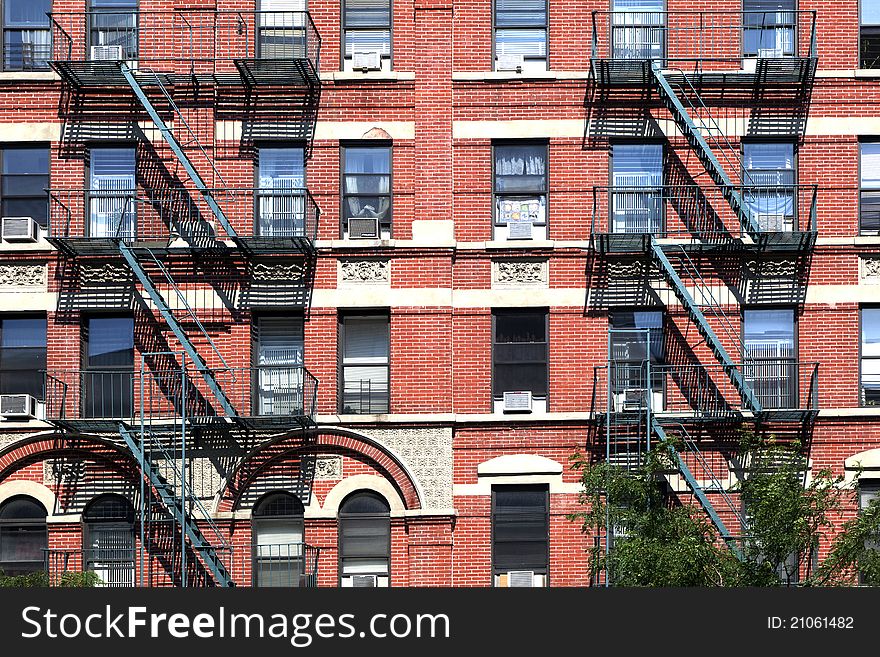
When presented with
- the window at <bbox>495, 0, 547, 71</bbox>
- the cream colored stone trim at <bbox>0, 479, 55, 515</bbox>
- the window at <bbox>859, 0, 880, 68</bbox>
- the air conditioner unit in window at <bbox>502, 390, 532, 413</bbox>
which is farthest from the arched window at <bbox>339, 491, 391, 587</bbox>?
the window at <bbox>859, 0, 880, 68</bbox>

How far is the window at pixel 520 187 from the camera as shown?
27.6 metres

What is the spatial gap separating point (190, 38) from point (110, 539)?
31.3 ft

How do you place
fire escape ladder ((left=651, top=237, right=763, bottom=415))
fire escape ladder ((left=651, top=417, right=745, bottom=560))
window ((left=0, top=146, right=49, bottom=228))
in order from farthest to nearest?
1. window ((left=0, top=146, right=49, bottom=228))
2. fire escape ladder ((left=651, top=237, right=763, bottom=415))
3. fire escape ladder ((left=651, top=417, right=745, bottom=560))

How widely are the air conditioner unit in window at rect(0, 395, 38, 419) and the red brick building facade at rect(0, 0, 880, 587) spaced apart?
0.23ft

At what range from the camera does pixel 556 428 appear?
2694cm

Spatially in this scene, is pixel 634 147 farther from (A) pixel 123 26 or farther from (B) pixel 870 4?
(A) pixel 123 26

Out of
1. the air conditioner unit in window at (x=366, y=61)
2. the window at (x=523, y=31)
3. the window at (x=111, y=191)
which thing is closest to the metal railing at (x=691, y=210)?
the window at (x=523, y=31)

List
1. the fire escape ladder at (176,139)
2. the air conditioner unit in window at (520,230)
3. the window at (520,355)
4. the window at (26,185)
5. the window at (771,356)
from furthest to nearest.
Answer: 1. the window at (26,185)
2. the air conditioner unit in window at (520,230)
3. the window at (520,355)
4. the window at (771,356)
5. the fire escape ladder at (176,139)

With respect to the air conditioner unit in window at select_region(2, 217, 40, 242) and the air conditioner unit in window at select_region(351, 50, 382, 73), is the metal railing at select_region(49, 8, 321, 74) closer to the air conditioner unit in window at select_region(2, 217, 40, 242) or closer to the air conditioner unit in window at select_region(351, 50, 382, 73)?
the air conditioner unit in window at select_region(351, 50, 382, 73)

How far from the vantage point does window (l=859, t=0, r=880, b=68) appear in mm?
28000

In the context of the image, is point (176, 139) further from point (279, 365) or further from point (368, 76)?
point (279, 365)

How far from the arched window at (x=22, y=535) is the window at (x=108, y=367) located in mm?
1996

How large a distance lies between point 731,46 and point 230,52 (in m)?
9.57

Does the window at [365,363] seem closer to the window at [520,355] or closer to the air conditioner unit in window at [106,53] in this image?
the window at [520,355]
